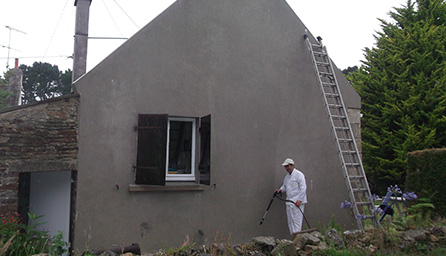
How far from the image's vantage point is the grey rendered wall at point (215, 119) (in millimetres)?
6898

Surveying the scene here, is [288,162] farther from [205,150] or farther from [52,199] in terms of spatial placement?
[52,199]

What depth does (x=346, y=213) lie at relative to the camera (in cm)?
879

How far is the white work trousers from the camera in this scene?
7680 millimetres

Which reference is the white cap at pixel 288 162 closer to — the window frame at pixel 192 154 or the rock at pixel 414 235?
the window frame at pixel 192 154

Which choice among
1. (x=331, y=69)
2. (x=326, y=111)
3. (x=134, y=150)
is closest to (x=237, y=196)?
(x=134, y=150)

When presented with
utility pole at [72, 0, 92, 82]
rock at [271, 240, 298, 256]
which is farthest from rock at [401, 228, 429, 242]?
utility pole at [72, 0, 92, 82]

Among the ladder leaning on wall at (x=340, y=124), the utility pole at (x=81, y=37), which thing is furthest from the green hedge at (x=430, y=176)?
the utility pole at (x=81, y=37)

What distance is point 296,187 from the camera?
304 inches

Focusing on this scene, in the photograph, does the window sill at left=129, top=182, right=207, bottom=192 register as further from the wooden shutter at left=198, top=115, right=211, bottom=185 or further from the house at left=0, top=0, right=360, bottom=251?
the wooden shutter at left=198, top=115, right=211, bottom=185

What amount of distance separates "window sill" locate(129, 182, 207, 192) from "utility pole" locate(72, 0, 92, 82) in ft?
14.3

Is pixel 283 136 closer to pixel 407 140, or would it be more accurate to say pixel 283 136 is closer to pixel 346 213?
pixel 346 213

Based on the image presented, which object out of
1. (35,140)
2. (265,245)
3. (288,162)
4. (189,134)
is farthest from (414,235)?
(35,140)

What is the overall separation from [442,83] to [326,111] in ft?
26.8

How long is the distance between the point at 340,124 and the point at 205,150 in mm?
3280
